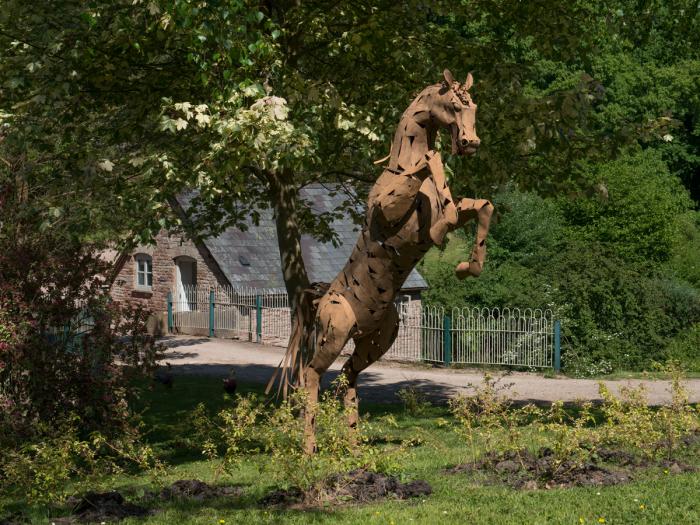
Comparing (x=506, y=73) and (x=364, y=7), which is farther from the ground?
(x=364, y=7)

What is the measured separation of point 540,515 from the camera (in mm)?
8109

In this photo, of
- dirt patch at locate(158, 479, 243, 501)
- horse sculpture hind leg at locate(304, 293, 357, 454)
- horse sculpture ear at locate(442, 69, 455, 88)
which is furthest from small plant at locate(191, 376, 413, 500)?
horse sculpture ear at locate(442, 69, 455, 88)

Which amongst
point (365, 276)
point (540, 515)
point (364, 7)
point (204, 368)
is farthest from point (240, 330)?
point (540, 515)

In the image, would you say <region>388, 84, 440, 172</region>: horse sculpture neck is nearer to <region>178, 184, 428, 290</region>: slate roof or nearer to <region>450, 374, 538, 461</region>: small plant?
<region>450, 374, 538, 461</region>: small plant

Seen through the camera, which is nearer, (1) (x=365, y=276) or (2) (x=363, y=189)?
(1) (x=365, y=276)

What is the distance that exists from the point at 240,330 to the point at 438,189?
20754mm

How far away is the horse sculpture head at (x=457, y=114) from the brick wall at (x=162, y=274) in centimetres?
2090

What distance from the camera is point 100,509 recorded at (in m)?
8.42

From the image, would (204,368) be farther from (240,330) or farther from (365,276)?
(365,276)

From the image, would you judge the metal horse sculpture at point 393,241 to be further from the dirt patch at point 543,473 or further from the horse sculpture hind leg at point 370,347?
the dirt patch at point 543,473

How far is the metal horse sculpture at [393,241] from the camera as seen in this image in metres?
8.75

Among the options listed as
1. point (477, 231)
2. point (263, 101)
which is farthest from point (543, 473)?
point (263, 101)

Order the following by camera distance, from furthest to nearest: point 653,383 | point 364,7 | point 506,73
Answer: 1. point 653,383
2. point 364,7
3. point 506,73

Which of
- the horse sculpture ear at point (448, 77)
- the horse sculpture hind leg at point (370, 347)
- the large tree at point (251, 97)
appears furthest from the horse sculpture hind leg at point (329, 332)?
the horse sculpture ear at point (448, 77)
